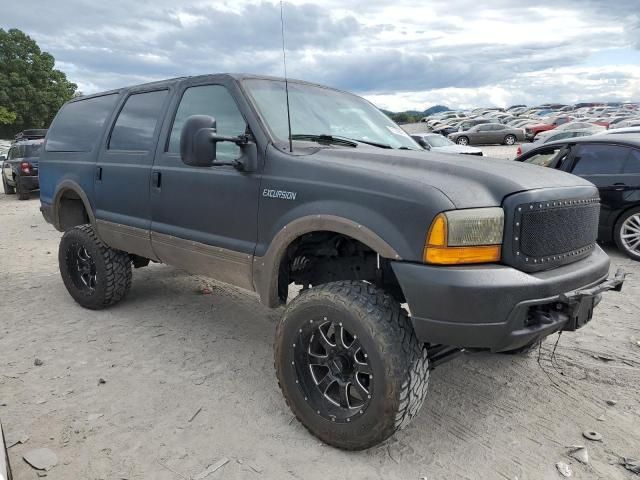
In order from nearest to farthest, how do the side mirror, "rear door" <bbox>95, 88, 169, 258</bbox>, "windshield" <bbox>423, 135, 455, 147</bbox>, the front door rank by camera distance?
the side mirror, the front door, "rear door" <bbox>95, 88, 169, 258</bbox>, "windshield" <bbox>423, 135, 455, 147</bbox>

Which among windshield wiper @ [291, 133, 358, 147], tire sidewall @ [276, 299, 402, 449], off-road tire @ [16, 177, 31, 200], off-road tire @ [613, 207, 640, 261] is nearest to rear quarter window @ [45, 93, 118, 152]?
windshield wiper @ [291, 133, 358, 147]

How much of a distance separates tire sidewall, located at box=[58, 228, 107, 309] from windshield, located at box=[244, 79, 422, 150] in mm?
2271

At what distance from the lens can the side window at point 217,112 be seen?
11.3 ft

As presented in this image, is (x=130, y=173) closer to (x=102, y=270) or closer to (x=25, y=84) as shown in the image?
(x=102, y=270)

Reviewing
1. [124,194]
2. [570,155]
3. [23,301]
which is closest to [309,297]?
[124,194]

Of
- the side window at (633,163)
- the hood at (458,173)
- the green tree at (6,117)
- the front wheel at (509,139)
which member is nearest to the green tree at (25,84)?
the green tree at (6,117)

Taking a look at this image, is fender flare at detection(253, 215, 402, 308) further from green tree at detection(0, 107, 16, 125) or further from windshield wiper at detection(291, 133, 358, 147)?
green tree at detection(0, 107, 16, 125)

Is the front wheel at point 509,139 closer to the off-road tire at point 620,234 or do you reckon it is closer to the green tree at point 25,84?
the off-road tire at point 620,234

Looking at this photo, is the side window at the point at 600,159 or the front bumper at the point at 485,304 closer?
the front bumper at the point at 485,304

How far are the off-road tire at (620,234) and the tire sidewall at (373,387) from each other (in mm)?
5387

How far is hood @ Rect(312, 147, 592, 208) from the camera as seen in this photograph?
249 centimetres

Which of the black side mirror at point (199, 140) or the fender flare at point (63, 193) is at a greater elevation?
the black side mirror at point (199, 140)

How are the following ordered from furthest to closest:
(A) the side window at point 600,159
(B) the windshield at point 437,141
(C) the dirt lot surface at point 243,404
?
(B) the windshield at point 437,141
(A) the side window at point 600,159
(C) the dirt lot surface at point 243,404

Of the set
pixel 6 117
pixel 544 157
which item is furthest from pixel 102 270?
pixel 6 117
